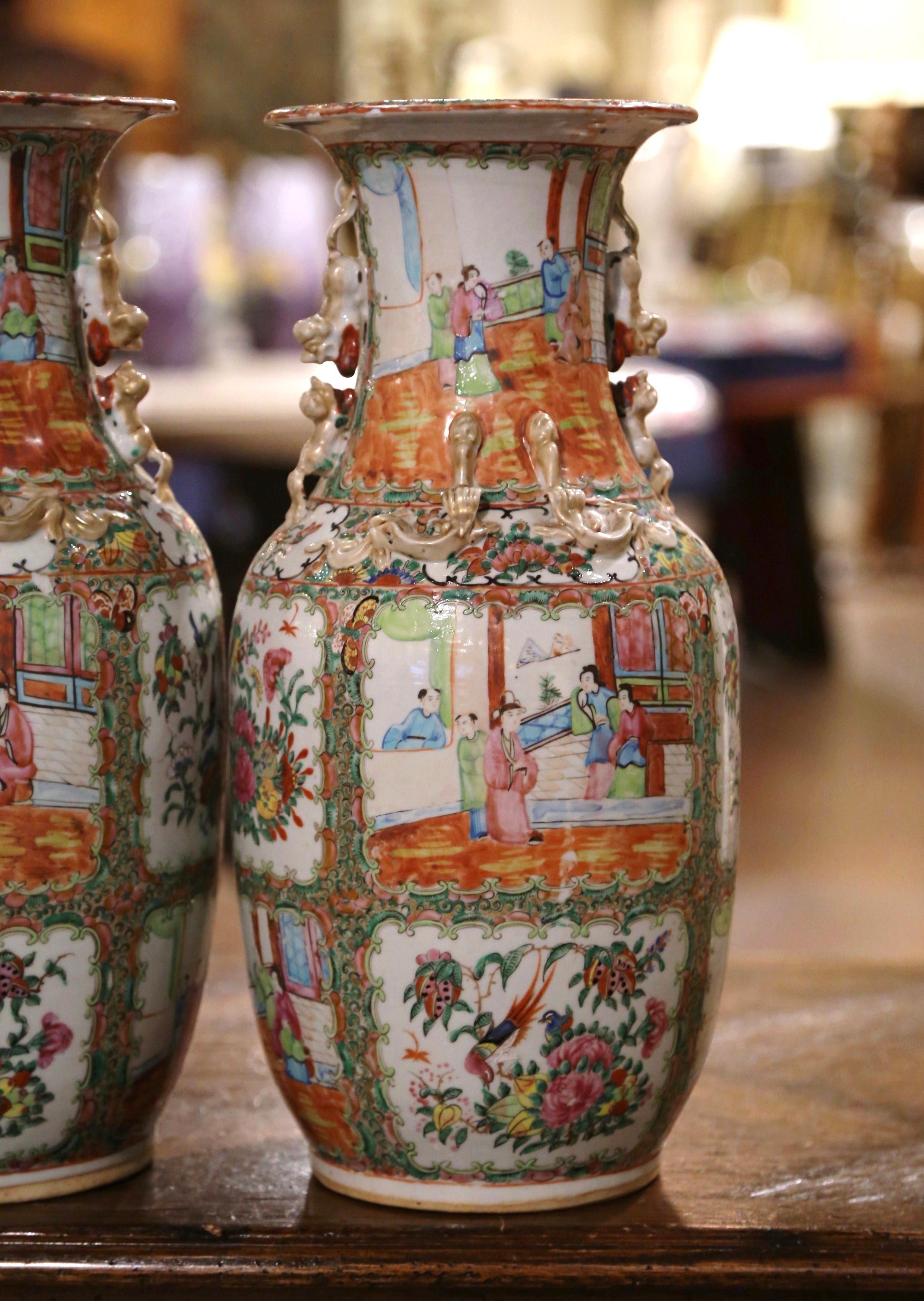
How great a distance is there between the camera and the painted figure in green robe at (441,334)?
2.85 ft

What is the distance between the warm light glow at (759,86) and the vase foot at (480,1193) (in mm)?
4149

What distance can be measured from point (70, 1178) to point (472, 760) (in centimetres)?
32

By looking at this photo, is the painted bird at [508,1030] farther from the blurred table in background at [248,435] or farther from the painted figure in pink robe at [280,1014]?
the blurred table in background at [248,435]

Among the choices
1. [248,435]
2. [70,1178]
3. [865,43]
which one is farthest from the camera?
[865,43]

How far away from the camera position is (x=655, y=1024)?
888 millimetres

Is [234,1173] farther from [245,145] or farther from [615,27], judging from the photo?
[615,27]

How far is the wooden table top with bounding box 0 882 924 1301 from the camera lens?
2.77 ft

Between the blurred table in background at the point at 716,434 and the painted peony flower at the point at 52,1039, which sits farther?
the blurred table in background at the point at 716,434

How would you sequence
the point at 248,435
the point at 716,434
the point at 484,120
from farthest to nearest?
the point at 716,434 → the point at 248,435 → the point at 484,120

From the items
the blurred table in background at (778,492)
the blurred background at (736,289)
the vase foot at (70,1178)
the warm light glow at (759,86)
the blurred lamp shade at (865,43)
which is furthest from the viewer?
the warm light glow at (759,86)

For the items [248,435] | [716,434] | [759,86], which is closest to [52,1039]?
[248,435]

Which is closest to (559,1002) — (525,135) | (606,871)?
(606,871)

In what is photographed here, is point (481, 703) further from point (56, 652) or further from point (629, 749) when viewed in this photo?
point (56, 652)

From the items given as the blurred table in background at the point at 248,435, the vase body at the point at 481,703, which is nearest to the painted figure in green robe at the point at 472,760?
the vase body at the point at 481,703
